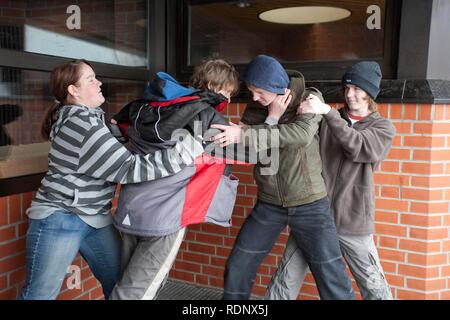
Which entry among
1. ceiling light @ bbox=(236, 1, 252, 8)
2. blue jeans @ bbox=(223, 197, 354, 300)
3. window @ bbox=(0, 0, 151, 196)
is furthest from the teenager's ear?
ceiling light @ bbox=(236, 1, 252, 8)

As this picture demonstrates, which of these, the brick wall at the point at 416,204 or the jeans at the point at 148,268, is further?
the brick wall at the point at 416,204

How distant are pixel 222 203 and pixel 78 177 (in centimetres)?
64

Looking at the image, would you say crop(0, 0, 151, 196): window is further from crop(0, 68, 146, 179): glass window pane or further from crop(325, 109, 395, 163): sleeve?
crop(325, 109, 395, 163): sleeve

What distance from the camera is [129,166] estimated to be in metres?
1.68

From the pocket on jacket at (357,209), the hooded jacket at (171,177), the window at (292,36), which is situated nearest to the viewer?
the hooded jacket at (171,177)

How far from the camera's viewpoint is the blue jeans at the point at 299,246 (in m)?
1.98

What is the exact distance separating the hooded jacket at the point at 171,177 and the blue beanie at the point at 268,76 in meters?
0.20

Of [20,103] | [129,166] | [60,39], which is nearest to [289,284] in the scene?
[129,166]

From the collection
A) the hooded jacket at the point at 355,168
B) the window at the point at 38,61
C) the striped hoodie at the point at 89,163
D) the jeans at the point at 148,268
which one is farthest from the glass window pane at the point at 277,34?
the jeans at the point at 148,268

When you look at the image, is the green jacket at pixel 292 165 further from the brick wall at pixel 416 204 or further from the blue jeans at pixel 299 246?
the brick wall at pixel 416 204

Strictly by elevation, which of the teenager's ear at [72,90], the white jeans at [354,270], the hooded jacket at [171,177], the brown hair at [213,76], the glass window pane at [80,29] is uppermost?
the glass window pane at [80,29]

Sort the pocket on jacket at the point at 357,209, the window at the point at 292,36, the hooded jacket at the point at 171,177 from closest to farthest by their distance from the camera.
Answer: the hooded jacket at the point at 171,177 < the pocket on jacket at the point at 357,209 < the window at the point at 292,36

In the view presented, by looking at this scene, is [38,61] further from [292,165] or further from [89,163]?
[292,165]

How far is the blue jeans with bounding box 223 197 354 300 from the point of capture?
6.48 feet
